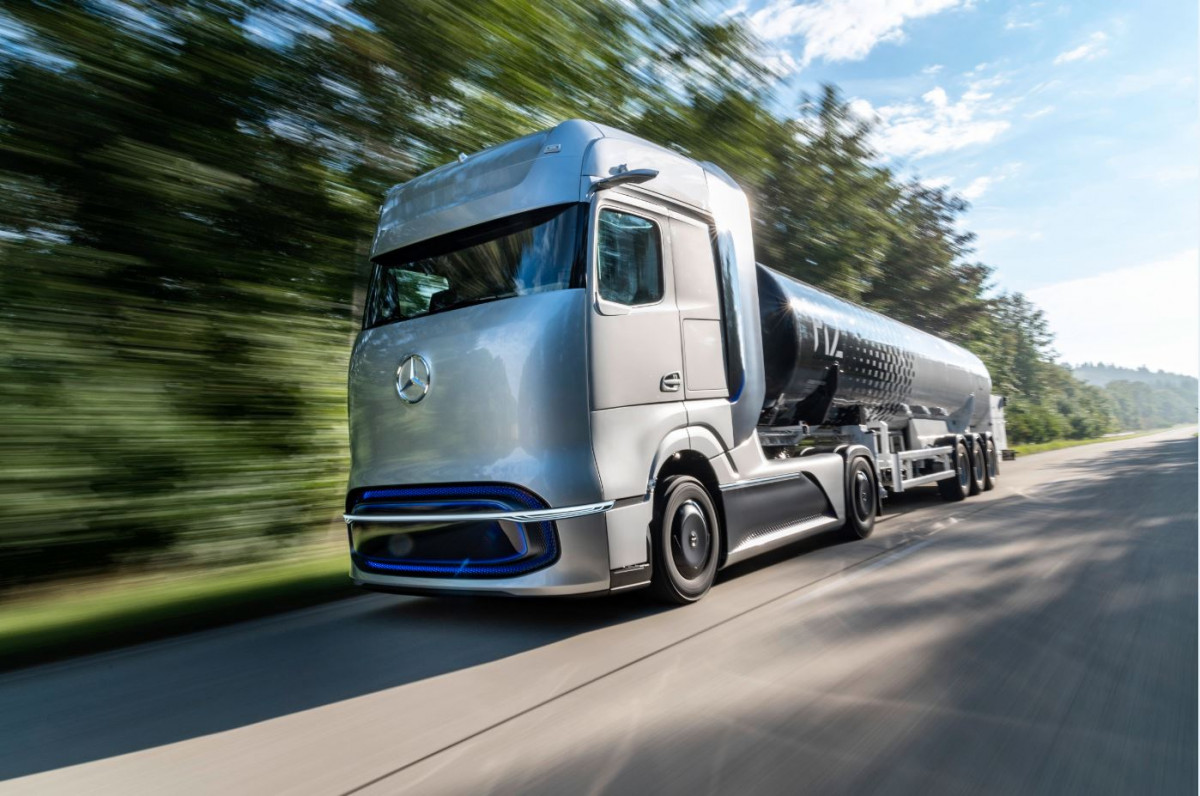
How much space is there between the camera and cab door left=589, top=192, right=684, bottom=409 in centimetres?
462

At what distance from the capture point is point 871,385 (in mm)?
8977

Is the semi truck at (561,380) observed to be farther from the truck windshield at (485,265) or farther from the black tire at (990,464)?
the black tire at (990,464)

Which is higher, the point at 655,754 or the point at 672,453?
the point at 672,453

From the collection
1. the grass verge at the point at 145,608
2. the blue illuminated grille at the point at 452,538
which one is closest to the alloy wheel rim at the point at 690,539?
the blue illuminated grille at the point at 452,538

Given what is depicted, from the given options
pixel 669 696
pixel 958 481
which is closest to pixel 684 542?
pixel 669 696

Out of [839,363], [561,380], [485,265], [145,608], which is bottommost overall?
[145,608]

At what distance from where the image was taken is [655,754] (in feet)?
9.36

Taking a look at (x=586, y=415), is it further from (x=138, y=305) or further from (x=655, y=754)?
(x=138, y=305)

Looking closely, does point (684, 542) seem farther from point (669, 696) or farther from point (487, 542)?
point (669, 696)

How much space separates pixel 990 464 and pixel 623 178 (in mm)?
11178

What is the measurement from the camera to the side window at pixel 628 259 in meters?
4.75

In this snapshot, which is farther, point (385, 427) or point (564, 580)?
point (385, 427)

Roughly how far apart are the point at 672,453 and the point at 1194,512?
7.36 metres

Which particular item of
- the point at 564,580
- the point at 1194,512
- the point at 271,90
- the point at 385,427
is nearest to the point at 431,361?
the point at 385,427
